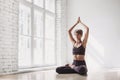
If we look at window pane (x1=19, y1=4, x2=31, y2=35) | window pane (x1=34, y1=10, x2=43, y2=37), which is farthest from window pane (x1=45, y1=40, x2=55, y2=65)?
window pane (x1=19, y1=4, x2=31, y2=35)

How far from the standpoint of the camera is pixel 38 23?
784 cm

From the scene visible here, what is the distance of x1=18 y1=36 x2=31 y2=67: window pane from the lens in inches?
266

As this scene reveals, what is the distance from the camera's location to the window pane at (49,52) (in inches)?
328

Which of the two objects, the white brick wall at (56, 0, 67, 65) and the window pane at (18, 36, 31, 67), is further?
the white brick wall at (56, 0, 67, 65)

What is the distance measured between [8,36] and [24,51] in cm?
112

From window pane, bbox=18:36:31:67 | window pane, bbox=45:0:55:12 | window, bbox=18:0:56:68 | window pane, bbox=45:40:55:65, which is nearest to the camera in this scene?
window pane, bbox=18:36:31:67

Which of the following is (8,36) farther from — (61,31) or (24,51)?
(61,31)

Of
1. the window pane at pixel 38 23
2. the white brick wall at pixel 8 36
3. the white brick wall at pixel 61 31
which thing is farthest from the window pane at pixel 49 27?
the white brick wall at pixel 8 36

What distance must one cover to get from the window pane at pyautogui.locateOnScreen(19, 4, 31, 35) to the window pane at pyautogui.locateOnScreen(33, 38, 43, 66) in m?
0.53

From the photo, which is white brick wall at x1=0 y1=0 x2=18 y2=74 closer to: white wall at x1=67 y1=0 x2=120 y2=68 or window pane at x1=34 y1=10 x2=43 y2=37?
window pane at x1=34 y1=10 x2=43 y2=37

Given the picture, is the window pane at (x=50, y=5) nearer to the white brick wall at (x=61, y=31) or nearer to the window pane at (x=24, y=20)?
the white brick wall at (x=61, y=31)

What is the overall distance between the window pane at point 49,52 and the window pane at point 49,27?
0.19 meters

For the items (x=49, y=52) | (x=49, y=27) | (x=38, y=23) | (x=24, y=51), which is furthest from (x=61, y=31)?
(x=24, y=51)

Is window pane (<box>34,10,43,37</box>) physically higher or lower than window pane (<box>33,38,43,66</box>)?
higher
